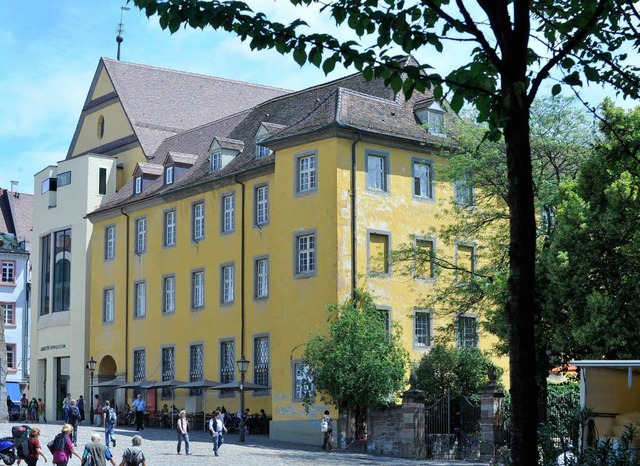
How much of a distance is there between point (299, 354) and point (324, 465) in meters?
10.1

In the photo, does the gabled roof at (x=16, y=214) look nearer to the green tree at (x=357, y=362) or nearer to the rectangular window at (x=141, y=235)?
the rectangular window at (x=141, y=235)

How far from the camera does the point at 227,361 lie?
48.1m

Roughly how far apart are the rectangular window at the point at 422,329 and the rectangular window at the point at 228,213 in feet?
28.3

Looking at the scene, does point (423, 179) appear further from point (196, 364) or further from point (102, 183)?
point (102, 183)

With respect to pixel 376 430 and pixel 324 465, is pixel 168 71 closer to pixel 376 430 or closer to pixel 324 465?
pixel 376 430

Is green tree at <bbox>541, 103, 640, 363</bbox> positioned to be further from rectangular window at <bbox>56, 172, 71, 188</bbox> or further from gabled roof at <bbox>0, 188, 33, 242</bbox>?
gabled roof at <bbox>0, 188, 33, 242</bbox>

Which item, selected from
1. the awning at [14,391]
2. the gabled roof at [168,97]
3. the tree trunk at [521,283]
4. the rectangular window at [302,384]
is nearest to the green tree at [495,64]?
the tree trunk at [521,283]

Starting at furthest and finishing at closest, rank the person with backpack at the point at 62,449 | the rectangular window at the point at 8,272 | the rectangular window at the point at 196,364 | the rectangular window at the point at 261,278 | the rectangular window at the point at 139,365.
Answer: the rectangular window at the point at 8,272
the rectangular window at the point at 139,365
the rectangular window at the point at 196,364
the rectangular window at the point at 261,278
the person with backpack at the point at 62,449

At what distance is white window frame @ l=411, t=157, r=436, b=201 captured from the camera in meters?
44.7

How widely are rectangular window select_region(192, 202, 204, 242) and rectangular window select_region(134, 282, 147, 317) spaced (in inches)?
178

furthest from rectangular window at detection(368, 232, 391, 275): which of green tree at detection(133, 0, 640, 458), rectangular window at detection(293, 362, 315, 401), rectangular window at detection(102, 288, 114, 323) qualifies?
green tree at detection(133, 0, 640, 458)

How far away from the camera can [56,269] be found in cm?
6047

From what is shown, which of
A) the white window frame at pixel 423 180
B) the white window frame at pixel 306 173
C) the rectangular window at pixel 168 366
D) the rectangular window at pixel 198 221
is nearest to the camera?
the white window frame at pixel 306 173

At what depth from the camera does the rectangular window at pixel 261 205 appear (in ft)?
153
